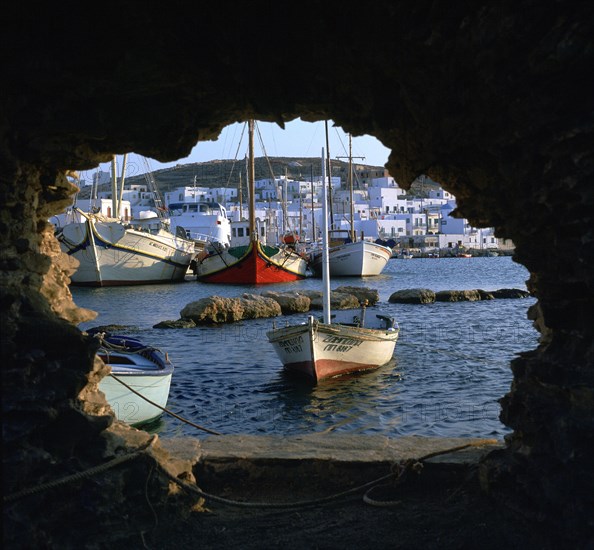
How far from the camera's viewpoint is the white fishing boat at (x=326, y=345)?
16766mm

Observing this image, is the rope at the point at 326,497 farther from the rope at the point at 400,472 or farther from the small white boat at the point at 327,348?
the small white boat at the point at 327,348

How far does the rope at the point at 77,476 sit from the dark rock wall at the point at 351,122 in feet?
0.34

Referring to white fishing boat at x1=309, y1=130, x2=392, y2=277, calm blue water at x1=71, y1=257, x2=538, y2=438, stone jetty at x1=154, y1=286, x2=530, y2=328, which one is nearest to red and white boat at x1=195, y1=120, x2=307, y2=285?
white fishing boat at x1=309, y1=130, x2=392, y2=277

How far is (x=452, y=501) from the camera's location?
6.48 meters

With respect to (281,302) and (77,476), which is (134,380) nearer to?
(77,476)

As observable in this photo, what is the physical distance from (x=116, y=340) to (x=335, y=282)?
40240 millimetres

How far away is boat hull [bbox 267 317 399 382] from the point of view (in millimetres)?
16781

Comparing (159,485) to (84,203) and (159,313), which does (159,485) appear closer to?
(159,313)

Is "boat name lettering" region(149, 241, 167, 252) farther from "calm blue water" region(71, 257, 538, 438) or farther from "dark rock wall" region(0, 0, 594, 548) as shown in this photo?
"dark rock wall" region(0, 0, 594, 548)

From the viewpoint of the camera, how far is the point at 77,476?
5.58m

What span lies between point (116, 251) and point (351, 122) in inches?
1850

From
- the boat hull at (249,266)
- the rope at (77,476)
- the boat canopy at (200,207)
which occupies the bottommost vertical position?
the rope at (77,476)

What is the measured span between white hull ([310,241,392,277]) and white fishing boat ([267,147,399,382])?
38.0m

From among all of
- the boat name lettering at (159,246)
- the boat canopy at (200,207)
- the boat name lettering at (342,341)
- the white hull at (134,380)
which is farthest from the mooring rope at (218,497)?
the boat canopy at (200,207)
